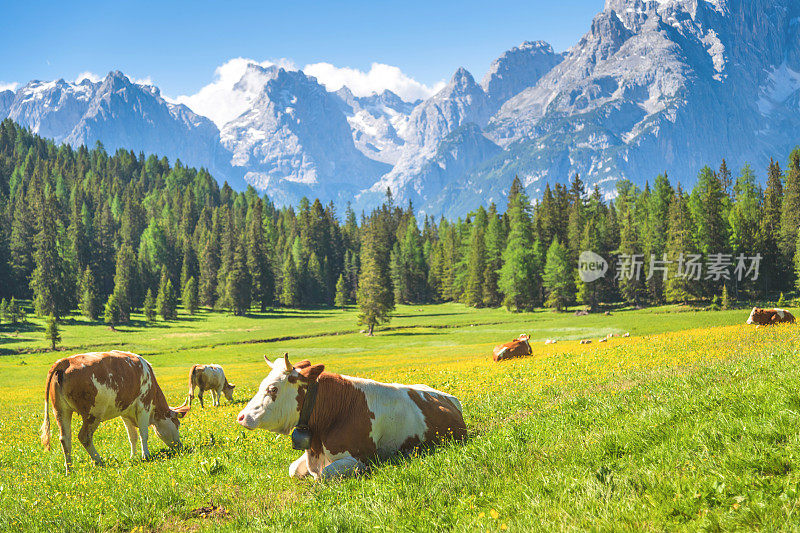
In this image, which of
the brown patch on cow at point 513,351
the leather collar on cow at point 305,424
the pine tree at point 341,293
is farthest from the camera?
the pine tree at point 341,293

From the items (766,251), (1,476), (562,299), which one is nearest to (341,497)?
(1,476)

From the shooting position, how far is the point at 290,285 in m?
118

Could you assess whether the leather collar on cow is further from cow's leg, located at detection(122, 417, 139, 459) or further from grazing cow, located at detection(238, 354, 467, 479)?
cow's leg, located at detection(122, 417, 139, 459)

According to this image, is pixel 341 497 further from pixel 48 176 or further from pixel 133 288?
pixel 48 176

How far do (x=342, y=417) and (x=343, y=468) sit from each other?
80 centimetres

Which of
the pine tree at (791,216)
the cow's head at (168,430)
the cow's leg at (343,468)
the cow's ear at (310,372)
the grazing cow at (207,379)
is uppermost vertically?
the pine tree at (791,216)

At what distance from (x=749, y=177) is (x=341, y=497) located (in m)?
116

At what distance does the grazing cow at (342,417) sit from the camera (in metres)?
6.99

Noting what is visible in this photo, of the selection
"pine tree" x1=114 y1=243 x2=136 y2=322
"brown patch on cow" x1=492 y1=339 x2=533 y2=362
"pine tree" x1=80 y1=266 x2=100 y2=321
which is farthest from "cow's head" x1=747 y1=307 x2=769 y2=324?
"pine tree" x1=114 y1=243 x2=136 y2=322

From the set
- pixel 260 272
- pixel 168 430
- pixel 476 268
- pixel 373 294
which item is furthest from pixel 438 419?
pixel 260 272

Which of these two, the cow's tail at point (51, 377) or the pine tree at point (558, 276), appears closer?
the cow's tail at point (51, 377)

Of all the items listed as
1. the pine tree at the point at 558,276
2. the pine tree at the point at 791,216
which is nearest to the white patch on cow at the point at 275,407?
the pine tree at the point at 558,276

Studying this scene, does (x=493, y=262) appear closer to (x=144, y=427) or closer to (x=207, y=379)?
(x=207, y=379)

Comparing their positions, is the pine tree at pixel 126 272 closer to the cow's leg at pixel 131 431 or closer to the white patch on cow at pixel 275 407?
the cow's leg at pixel 131 431
